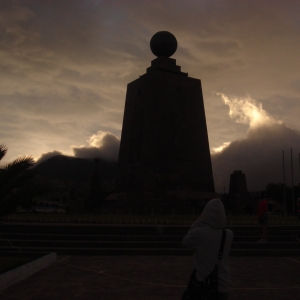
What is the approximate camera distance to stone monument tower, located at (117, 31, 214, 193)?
2575 cm

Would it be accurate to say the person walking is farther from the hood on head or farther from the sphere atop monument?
the sphere atop monument

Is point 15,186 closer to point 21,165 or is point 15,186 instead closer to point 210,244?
point 21,165

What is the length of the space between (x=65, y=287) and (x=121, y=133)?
22822mm

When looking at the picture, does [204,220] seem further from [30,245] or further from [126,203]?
[126,203]

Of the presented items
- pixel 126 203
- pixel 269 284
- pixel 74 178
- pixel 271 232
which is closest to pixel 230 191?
pixel 126 203

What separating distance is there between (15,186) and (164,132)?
17897mm

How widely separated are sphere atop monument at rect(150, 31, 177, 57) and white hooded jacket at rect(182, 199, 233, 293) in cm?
2496

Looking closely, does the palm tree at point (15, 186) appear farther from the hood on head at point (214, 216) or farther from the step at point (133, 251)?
the hood on head at point (214, 216)

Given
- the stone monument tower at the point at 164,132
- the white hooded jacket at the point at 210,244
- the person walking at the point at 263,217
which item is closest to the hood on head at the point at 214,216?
the white hooded jacket at the point at 210,244

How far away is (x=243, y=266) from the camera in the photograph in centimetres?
968

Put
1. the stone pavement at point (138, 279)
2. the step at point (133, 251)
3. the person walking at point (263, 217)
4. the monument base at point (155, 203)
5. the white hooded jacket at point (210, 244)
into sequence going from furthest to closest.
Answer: the monument base at point (155, 203), the person walking at point (263, 217), the step at point (133, 251), the stone pavement at point (138, 279), the white hooded jacket at point (210, 244)

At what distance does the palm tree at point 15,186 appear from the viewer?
28.5ft

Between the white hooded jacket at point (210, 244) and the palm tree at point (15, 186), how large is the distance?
5.80 meters

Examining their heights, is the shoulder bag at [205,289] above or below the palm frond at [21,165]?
below
